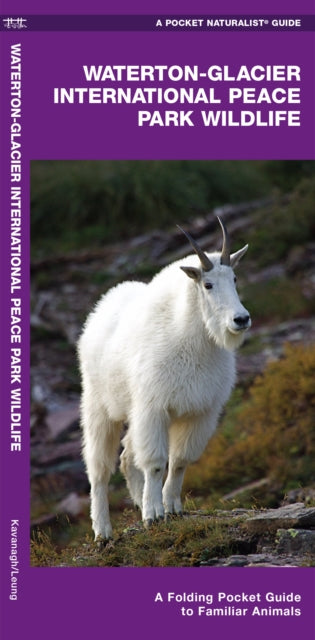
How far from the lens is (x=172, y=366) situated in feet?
25.4

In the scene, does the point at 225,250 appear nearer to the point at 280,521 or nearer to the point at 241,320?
the point at 241,320

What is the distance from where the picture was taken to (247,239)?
1906 cm

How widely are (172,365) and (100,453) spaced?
146 cm

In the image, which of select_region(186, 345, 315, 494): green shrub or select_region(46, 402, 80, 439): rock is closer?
select_region(186, 345, 315, 494): green shrub

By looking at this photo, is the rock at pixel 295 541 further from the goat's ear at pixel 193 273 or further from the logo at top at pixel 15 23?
the logo at top at pixel 15 23

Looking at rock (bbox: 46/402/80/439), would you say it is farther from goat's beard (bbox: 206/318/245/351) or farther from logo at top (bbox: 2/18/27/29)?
logo at top (bbox: 2/18/27/29)

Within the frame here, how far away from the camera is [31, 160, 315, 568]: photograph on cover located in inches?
302

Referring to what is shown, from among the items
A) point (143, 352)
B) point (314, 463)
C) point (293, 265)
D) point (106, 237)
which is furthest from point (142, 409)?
point (106, 237)

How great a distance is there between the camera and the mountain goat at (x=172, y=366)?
7684 millimetres

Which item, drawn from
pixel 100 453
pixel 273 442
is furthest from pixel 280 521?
pixel 273 442

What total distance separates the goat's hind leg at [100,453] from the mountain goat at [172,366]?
3 cm

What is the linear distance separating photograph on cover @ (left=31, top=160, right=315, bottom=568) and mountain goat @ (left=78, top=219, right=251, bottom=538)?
1 cm

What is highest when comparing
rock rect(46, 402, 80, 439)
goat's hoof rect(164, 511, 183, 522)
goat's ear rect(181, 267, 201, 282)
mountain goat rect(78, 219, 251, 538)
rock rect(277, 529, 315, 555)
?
rock rect(46, 402, 80, 439)

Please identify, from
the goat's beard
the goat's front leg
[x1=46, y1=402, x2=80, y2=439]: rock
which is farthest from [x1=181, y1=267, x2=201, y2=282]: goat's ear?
[x1=46, y1=402, x2=80, y2=439]: rock
